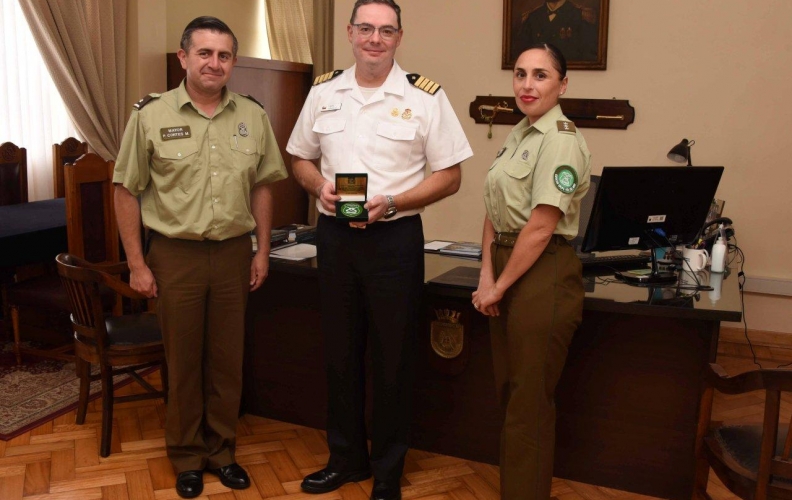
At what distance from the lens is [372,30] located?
8.09ft

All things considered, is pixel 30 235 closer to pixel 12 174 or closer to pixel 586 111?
pixel 12 174

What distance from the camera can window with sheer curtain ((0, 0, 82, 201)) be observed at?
4.77 metres

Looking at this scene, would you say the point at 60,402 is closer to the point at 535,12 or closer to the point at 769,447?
the point at 769,447

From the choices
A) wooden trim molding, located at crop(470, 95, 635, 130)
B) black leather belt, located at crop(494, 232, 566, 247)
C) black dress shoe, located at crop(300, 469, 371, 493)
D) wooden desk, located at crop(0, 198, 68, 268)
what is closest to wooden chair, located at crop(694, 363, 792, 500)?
black leather belt, located at crop(494, 232, 566, 247)

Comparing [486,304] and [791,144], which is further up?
[791,144]

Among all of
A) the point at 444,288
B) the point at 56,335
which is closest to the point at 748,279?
the point at 444,288

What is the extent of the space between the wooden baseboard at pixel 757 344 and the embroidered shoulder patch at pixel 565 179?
286cm

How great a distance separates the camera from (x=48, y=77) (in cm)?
509

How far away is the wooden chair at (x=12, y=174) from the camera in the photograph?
461 cm

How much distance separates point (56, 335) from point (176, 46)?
8.25 feet

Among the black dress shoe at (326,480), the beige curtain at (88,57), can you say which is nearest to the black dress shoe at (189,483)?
the black dress shoe at (326,480)

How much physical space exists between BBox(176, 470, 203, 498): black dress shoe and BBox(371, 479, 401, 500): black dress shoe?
64cm

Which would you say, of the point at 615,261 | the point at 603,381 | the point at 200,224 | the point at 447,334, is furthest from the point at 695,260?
the point at 200,224

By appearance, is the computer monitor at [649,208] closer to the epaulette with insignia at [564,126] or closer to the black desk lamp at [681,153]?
the epaulette with insignia at [564,126]
